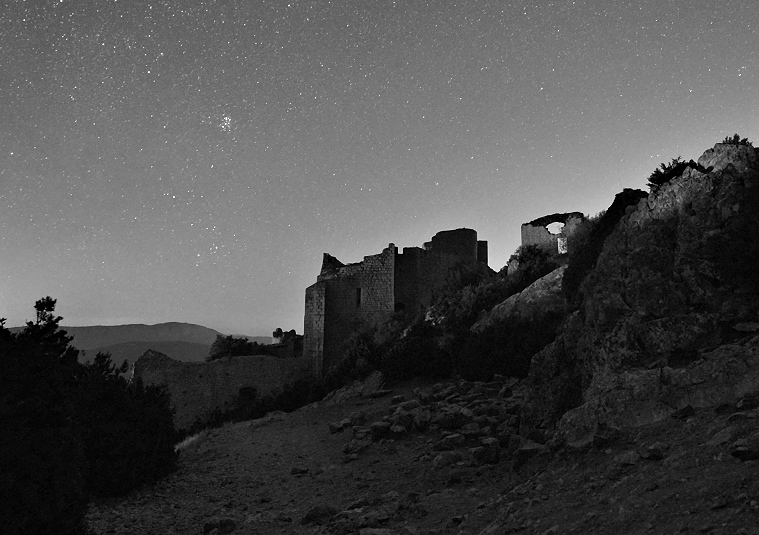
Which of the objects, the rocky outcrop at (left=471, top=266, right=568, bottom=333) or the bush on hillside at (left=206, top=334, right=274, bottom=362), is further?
the bush on hillside at (left=206, top=334, right=274, bottom=362)

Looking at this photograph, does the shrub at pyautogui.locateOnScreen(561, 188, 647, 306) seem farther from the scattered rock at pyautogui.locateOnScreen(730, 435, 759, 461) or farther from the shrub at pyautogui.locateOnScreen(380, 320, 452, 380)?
the shrub at pyautogui.locateOnScreen(380, 320, 452, 380)

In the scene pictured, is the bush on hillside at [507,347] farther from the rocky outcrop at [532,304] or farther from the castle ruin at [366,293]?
the castle ruin at [366,293]

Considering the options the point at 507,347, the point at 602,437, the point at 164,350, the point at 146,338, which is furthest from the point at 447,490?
the point at 146,338

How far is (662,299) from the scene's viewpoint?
28.3ft

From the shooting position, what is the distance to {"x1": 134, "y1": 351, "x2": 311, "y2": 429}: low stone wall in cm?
2472

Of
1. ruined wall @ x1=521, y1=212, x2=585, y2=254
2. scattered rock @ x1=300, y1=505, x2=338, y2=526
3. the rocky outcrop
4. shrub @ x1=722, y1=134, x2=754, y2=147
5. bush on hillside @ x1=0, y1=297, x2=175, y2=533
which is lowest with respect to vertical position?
scattered rock @ x1=300, y1=505, x2=338, y2=526

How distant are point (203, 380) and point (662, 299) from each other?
821 inches

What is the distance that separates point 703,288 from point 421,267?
22.5 m

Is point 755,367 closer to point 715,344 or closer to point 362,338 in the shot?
point 715,344

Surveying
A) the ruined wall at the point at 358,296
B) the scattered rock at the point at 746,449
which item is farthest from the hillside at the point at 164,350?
the scattered rock at the point at 746,449

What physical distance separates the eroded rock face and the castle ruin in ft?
61.3

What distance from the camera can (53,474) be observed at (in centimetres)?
707

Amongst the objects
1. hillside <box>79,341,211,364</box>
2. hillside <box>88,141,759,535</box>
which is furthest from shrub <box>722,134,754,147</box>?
hillside <box>79,341,211,364</box>

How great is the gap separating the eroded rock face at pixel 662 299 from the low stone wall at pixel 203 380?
1767cm
